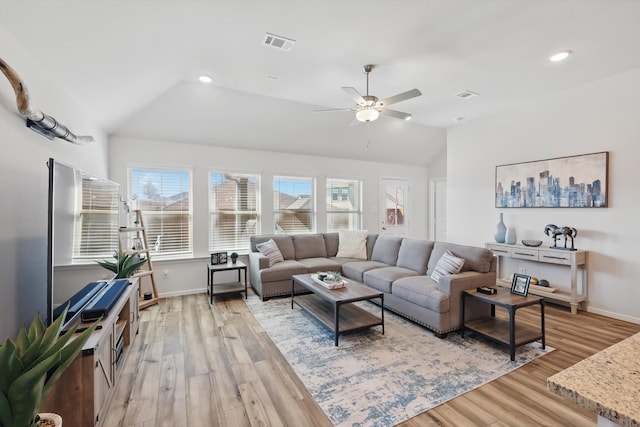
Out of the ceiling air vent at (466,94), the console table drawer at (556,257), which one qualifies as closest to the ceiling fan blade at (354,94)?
the ceiling air vent at (466,94)

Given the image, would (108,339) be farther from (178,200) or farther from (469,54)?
(469,54)

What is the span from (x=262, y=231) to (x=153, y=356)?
9.68ft

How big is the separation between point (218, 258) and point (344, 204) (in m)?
2.99

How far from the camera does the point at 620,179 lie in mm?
3564

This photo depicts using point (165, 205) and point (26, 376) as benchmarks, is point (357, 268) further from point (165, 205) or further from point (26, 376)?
point (26, 376)

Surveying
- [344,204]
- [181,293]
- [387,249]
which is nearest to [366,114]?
[387,249]

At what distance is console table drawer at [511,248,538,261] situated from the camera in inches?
161

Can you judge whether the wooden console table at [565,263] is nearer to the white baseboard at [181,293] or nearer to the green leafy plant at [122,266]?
the white baseboard at [181,293]

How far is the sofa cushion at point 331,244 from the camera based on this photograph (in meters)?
5.55

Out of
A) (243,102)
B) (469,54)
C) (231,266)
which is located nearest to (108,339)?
(231,266)

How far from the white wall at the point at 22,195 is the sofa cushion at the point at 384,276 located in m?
3.35

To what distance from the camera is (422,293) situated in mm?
3217

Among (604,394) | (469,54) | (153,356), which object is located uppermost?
(469,54)

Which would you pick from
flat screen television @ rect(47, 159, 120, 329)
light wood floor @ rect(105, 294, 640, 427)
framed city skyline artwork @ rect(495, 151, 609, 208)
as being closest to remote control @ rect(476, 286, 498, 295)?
light wood floor @ rect(105, 294, 640, 427)
